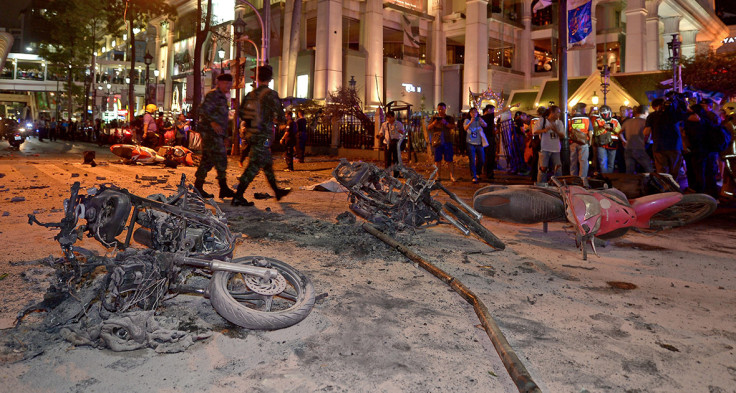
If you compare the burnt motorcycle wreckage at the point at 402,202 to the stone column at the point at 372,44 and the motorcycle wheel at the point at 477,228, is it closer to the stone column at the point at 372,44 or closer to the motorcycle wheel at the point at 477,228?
the motorcycle wheel at the point at 477,228

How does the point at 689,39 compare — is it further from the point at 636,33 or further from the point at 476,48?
the point at 476,48

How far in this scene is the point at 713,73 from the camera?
3091cm

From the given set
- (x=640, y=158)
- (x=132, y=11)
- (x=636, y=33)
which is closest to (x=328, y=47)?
(x=132, y=11)

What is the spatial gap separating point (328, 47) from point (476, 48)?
41.1 feet

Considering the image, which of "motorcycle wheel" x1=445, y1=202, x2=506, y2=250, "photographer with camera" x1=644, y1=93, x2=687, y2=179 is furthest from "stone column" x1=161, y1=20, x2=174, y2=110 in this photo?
"motorcycle wheel" x1=445, y1=202, x2=506, y2=250

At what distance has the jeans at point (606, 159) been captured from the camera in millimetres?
12344

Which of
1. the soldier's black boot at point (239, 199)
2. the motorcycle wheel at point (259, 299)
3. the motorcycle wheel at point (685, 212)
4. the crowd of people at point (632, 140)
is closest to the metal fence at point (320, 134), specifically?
the crowd of people at point (632, 140)

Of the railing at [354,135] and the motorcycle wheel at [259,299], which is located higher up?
the railing at [354,135]

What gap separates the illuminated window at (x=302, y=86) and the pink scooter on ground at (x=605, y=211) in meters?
33.8

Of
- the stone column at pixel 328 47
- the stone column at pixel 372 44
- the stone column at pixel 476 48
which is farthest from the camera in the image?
the stone column at pixel 476 48

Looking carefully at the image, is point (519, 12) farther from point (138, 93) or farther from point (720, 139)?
point (138, 93)

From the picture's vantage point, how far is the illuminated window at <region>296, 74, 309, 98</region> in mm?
37500

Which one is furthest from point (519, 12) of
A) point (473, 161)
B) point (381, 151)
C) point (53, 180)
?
point (53, 180)

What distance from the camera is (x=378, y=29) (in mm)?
36938
